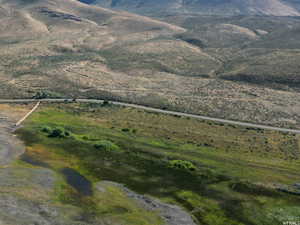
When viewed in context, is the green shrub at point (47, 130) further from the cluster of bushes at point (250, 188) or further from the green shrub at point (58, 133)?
the cluster of bushes at point (250, 188)

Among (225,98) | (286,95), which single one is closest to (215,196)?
(225,98)

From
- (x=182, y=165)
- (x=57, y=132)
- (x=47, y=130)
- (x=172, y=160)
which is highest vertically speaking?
(x=182, y=165)

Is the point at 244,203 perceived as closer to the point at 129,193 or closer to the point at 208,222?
the point at 208,222

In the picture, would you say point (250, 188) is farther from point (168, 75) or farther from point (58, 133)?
point (168, 75)

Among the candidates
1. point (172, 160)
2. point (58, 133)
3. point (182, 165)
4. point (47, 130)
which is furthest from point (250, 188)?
point (47, 130)

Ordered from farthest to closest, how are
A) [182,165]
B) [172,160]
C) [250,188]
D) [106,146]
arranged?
[106,146], [172,160], [182,165], [250,188]

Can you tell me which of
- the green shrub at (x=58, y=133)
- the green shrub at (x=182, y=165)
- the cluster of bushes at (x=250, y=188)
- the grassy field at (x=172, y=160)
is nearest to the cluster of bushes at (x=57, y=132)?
the green shrub at (x=58, y=133)

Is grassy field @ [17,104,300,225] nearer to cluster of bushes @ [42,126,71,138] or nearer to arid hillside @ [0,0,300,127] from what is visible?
cluster of bushes @ [42,126,71,138]
